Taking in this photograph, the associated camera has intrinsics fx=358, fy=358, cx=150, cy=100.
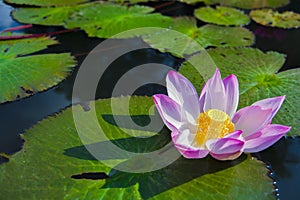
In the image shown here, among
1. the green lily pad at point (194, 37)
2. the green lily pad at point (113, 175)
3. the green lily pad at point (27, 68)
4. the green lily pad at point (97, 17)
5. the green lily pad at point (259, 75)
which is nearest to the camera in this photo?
the green lily pad at point (113, 175)

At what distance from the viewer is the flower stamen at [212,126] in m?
1.02

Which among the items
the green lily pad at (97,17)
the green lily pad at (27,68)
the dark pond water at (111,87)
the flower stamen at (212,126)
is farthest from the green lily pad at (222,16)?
the flower stamen at (212,126)

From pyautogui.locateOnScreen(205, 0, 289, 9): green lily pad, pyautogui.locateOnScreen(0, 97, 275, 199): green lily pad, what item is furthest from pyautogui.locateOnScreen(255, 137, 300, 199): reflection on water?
pyautogui.locateOnScreen(205, 0, 289, 9): green lily pad

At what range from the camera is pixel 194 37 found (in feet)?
6.33

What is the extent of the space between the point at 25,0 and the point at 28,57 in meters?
0.74

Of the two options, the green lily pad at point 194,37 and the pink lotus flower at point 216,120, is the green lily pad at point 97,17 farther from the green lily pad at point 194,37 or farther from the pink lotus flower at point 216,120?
the pink lotus flower at point 216,120

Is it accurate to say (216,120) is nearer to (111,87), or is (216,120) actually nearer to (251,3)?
(111,87)

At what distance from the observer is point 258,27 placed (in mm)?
2121

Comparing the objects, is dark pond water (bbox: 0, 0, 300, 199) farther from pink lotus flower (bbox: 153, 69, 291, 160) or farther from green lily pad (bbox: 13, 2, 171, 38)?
pink lotus flower (bbox: 153, 69, 291, 160)

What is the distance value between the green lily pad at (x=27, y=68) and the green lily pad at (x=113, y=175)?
36cm

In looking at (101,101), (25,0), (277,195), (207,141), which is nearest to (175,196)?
(207,141)

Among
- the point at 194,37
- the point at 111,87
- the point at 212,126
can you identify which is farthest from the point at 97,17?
the point at 212,126

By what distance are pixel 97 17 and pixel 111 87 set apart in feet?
2.35

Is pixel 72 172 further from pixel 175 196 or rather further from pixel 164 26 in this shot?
pixel 164 26
